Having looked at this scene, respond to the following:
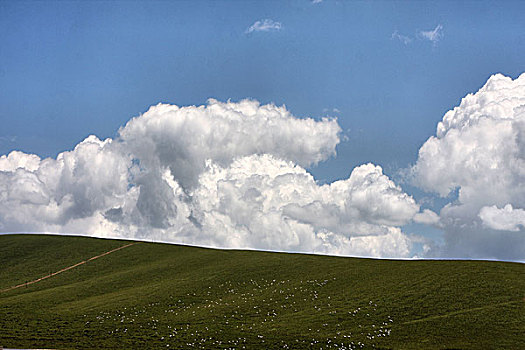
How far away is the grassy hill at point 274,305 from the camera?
4097 centimetres

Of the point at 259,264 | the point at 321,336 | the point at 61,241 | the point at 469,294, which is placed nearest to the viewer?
the point at 321,336

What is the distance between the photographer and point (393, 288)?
178 ft

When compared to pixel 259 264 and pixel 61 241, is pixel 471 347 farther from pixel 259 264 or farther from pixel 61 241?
pixel 61 241

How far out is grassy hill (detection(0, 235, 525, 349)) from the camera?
134 ft

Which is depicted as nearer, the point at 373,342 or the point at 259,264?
the point at 373,342

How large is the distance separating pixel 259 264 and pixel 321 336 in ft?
109

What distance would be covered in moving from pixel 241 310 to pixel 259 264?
2349 centimetres

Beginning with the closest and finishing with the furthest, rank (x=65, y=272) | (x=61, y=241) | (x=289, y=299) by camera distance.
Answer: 1. (x=289, y=299)
2. (x=65, y=272)
3. (x=61, y=241)

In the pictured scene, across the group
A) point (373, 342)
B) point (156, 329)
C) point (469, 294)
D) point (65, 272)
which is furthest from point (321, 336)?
point (65, 272)

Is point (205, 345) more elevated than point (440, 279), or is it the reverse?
point (440, 279)

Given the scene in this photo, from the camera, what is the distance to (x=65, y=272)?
80.2m

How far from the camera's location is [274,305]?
5144 centimetres

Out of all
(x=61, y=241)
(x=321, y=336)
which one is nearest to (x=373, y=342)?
(x=321, y=336)

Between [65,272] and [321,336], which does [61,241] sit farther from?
[321,336]
